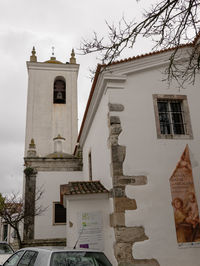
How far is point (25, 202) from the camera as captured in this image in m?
14.0

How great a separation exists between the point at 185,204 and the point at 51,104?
15730 mm

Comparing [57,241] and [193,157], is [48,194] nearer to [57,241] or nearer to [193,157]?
[57,241]

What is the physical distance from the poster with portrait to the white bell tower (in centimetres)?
1358

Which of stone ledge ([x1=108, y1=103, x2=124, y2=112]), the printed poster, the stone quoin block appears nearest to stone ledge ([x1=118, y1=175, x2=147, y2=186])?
the stone quoin block

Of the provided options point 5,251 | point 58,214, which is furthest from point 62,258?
point 58,214

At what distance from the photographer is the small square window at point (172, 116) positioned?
28.7ft

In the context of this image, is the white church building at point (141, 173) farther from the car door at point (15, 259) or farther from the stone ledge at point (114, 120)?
the car door at point (15, 259)

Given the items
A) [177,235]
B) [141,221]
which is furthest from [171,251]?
[141,221]

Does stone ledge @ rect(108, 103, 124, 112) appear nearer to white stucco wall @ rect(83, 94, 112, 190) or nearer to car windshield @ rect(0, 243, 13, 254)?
white stucco wall @ rect(83, 94, 112, 190)

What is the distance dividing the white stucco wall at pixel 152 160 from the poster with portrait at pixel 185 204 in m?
0.15

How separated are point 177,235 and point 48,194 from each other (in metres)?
8.28

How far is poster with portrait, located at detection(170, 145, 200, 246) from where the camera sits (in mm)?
7699

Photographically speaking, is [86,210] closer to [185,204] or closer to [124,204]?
[124,204]

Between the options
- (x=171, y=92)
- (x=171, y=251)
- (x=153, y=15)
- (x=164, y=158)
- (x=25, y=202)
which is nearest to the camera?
(x=153, y=15)
